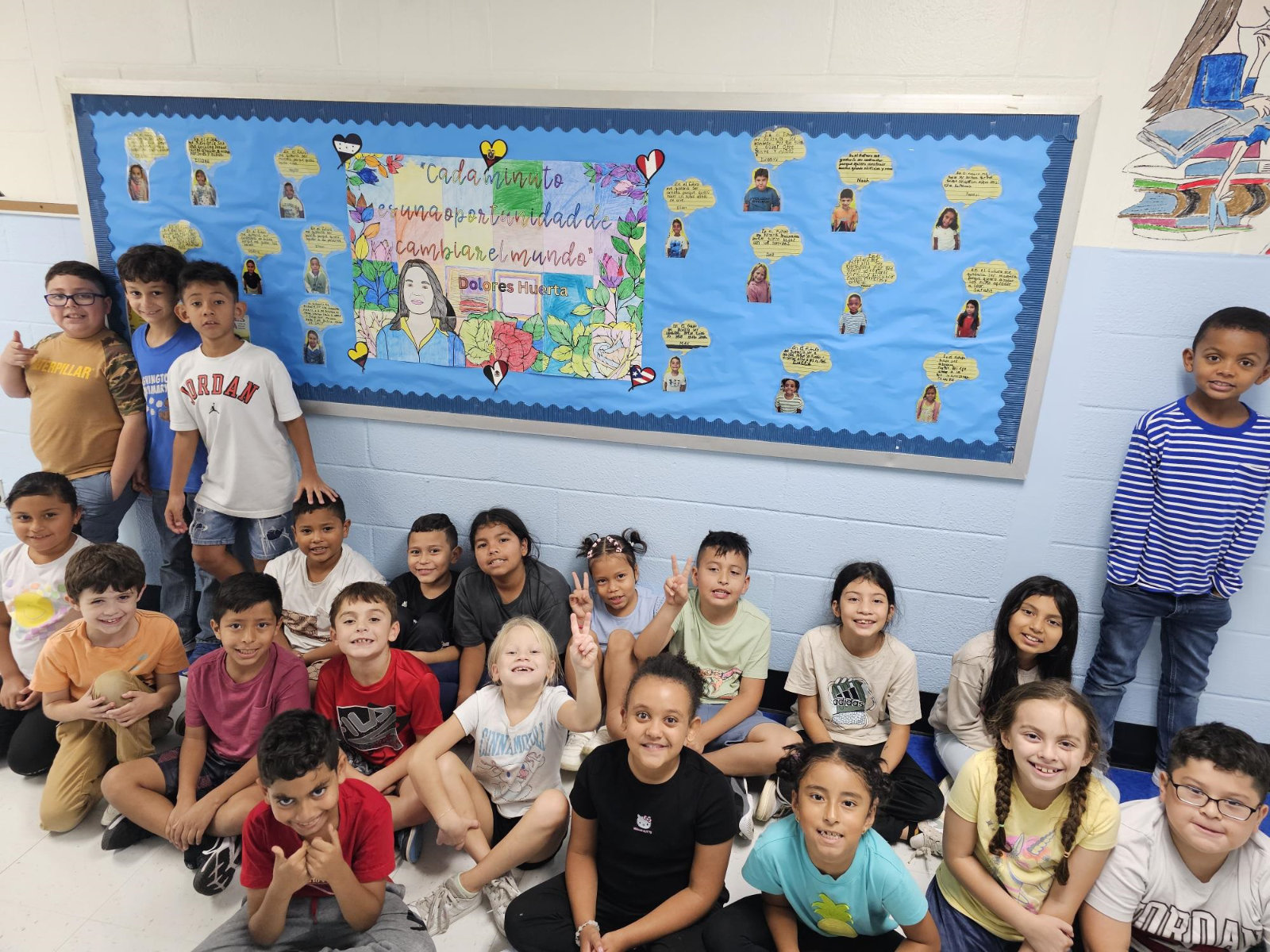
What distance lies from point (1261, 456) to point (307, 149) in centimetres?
296

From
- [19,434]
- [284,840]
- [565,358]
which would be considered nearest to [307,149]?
[565,358]

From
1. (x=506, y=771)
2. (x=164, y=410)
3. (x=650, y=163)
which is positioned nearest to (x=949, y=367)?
(x=650, y=163)

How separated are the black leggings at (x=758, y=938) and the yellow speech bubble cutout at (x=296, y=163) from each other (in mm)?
2487

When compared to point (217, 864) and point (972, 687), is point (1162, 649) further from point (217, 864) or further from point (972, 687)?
point (217, 864)

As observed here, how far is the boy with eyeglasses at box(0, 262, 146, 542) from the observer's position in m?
2.93

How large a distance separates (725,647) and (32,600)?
2093mm

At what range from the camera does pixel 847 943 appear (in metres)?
1.75

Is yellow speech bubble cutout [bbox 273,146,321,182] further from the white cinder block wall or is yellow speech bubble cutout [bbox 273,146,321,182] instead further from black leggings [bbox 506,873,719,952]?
black leggings [bbox 506,873,719,952]

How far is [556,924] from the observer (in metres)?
1.85

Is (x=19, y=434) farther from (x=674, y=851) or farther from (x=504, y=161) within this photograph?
(x=674, y=851)

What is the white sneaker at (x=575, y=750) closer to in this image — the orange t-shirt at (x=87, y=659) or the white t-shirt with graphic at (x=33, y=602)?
the orange t-shirt at (x=87, y=659)

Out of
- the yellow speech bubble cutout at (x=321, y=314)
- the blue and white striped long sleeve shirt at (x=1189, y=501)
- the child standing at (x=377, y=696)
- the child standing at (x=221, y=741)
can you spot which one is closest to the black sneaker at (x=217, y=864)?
the child standing at (x=221, y=741)

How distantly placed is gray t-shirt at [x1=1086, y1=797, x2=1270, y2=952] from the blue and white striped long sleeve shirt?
868 mm

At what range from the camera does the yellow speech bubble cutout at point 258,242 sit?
2.81m
